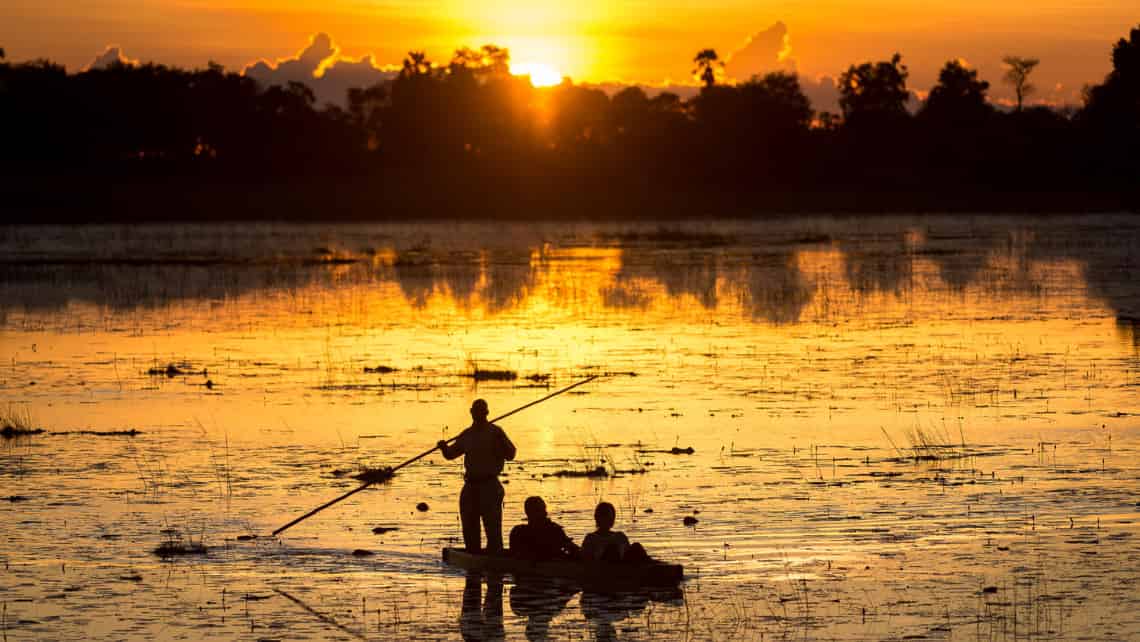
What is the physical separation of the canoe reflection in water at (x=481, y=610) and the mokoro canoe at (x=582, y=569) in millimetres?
141

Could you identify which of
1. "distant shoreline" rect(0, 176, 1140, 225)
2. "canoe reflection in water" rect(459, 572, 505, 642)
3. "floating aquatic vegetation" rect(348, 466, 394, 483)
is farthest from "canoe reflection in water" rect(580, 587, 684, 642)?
"distant shoreline" rect(0, 176, 1140, 225)

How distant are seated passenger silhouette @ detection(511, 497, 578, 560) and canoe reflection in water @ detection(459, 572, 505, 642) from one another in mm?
428

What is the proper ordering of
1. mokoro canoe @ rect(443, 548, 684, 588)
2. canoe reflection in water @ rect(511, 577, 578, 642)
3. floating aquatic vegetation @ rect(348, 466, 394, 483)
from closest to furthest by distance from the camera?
canoe reflection in water @ rect(511, 577, 578, 642) < mokoro canoe @ rect(443, 548, 684, 588) < floating aquatic vegetation @ rect(348, 466, 394, 483)

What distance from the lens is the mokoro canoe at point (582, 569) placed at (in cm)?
1509

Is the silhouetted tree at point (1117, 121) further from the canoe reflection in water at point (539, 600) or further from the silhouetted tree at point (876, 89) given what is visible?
the canoe reflection in water at point (539, 600)

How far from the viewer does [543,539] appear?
1591 cm

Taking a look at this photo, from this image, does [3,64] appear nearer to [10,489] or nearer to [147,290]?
[147,290]

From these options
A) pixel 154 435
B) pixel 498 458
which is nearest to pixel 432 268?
pixel 154 435

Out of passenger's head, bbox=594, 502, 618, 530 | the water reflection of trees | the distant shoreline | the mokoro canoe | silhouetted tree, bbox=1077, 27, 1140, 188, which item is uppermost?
silhouetted tree, bbox=1077, 27, 1140, 188

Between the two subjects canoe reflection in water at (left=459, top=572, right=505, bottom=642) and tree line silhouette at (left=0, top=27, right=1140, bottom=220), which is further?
tree line silhouette at (left=0, top=27, right=1140, bottom=220)

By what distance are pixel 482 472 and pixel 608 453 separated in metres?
5.68

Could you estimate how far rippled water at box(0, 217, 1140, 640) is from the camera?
14.8m

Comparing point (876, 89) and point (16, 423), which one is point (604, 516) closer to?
point (16, 423)

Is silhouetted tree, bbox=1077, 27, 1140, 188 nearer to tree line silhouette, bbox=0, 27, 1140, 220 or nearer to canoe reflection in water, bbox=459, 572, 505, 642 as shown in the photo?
tree line silhouette, bbox=0, 27, 1140, 220
